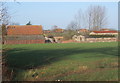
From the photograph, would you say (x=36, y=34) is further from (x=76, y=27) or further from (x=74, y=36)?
(x=76, y=27)

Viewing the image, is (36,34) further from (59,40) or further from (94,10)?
(94,10)

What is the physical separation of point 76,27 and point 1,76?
75.7m

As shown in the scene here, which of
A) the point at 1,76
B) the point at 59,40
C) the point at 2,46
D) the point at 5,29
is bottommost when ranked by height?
the point at 59,40

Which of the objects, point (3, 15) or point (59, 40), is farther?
point (59, 40)

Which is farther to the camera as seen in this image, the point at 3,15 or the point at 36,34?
the point at 36,34

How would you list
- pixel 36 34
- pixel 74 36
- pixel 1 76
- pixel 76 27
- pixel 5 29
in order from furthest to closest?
pixel 76 27, pixel 74 36, pixel 36 34, pixel 5 29, pixel 1 76

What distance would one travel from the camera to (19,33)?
60.9 m

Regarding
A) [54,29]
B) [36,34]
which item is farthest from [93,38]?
[54,29]


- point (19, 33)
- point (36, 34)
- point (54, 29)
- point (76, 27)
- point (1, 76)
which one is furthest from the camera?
point (54, 29)

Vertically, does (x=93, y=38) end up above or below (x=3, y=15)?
below

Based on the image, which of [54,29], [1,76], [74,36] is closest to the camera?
[1,76]

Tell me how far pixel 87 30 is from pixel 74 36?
1172 cm

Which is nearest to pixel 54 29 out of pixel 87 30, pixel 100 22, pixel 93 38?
pixel 87 30

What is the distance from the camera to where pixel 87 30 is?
284ft
